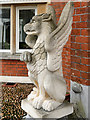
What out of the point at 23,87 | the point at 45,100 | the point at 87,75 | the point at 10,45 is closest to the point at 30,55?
the point at 45,100

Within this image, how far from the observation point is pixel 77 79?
2.46 metres

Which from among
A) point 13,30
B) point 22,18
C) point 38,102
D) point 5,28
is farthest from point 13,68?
point 38,102

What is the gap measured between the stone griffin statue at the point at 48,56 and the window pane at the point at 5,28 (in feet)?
10.9

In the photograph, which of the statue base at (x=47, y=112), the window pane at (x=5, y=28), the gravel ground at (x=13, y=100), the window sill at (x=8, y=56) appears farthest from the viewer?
the window pane at (x=5, y=28)

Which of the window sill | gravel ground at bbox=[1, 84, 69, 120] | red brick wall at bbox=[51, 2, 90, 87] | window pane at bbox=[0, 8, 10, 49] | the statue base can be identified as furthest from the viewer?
window pane at bbox=[0, 8, 10, 49]

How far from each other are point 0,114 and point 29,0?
9.65 feet

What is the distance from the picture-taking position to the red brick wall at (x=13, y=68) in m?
4.89

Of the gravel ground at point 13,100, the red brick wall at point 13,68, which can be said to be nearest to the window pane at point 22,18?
the red brick wall at point 13,68

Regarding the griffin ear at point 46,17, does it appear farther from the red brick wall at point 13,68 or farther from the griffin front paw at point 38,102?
the red brick wall at point 13,68

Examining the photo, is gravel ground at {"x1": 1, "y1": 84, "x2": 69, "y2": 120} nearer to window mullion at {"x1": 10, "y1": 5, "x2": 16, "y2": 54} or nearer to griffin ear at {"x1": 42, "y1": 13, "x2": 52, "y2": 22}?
window mullion at {"x1": 10, "y1": 5, "x2": 16, "y2": 54}

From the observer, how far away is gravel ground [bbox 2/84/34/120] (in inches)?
115

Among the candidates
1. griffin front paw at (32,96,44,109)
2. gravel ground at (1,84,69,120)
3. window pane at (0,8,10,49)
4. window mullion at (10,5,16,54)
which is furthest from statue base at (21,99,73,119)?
window pane at (0,8,10,49)

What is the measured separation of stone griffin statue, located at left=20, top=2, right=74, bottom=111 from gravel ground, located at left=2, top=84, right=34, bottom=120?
1191 millimetres

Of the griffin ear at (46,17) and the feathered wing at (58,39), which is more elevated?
the griffin ear at (46,17)
